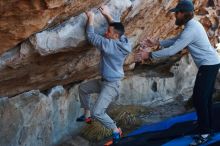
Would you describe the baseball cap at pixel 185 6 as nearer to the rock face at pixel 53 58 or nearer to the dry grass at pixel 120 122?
the rock face at pixel 53 58

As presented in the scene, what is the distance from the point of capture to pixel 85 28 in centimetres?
725

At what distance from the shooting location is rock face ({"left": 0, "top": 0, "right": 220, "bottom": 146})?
6293mm

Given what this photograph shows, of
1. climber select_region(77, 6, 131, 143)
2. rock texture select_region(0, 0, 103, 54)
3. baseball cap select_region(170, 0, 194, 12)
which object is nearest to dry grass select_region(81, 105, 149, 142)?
climber select_region(77, 6, 131, 143)

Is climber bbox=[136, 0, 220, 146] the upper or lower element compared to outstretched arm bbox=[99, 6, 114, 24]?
lower

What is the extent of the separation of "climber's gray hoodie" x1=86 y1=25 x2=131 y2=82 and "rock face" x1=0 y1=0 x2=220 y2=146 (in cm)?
20

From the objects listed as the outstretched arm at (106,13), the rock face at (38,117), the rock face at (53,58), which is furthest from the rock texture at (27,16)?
the rock face at (38,117)

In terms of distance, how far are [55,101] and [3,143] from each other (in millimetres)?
1468

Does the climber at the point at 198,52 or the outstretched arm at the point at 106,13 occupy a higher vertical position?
the outstretched arm at the point at 106,13

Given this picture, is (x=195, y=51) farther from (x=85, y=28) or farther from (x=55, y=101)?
(x=55, y=101)

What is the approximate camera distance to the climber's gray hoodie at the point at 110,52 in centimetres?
725

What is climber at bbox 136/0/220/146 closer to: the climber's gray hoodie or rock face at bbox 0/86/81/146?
the climber's gray hoodie

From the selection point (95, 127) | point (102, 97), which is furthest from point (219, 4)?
point (102, 97)

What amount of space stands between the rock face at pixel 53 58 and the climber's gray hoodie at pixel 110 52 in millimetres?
198

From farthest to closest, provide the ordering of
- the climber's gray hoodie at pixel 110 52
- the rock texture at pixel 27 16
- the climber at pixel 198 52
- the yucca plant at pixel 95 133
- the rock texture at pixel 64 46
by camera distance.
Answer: the yucca plant at pixel 95 133
the climber's gray hoodie at pixel 110 52
the rock texture at pixel 64 46
the climber at pixel 198 52
the rock texture at pixel 27 16
